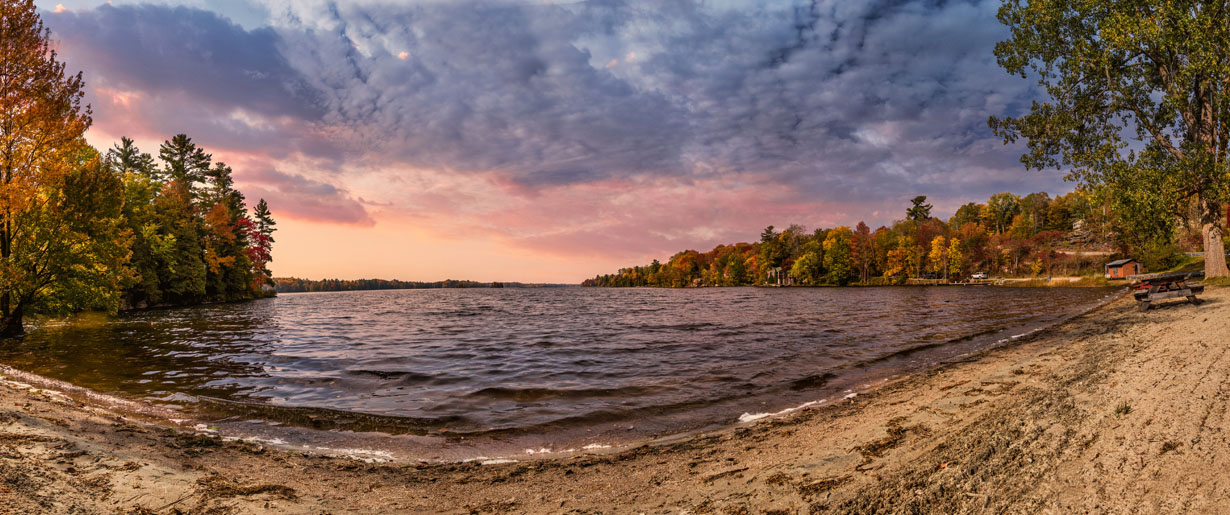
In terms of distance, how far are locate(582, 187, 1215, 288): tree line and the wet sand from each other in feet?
333

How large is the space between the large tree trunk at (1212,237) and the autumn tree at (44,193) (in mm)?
54006

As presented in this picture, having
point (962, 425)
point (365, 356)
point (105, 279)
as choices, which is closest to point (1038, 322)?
point (962, 425)

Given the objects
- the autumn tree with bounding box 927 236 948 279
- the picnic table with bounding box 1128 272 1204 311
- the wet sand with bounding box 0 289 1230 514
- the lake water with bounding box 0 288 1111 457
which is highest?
the autumn tree with bounding box 927 236 948 279

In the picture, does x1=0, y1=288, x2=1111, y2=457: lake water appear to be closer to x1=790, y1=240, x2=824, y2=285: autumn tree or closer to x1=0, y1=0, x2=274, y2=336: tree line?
x1=0, y1=0, x2=274, y2=336: tree line

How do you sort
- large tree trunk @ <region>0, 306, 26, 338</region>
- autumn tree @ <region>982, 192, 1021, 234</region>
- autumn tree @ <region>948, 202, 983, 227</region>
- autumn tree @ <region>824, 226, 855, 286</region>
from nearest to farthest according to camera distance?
large tree trunk @ <region>0, 306, 26, 338</region> < autumn tree @ <region>824, 226, 855, 286</region> < autumn tree @ <region>982, 192, 1021, 234</region> < autumn tree @ <region>948, 202, 983, 227</region>

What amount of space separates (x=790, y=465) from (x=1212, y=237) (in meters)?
35.0

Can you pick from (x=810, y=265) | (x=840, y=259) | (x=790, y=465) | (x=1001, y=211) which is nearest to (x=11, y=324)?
(x=790, y=465)

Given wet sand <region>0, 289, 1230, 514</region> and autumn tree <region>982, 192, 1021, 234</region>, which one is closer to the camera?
wet sand <region>0, 289, 1230, 514</region>

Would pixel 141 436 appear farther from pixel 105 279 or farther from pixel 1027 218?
pixel 1027 218

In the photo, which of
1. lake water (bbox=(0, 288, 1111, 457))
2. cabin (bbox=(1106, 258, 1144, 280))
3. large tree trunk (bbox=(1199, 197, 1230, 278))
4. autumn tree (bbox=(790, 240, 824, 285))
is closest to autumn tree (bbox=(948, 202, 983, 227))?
autumn tree (bbox=(790, 240, 824, 285))

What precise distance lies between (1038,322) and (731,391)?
2237 centimetres

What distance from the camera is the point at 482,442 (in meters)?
7.98

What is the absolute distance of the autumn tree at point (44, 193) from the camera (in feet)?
58.0

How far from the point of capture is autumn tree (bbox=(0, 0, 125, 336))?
58.0ft
